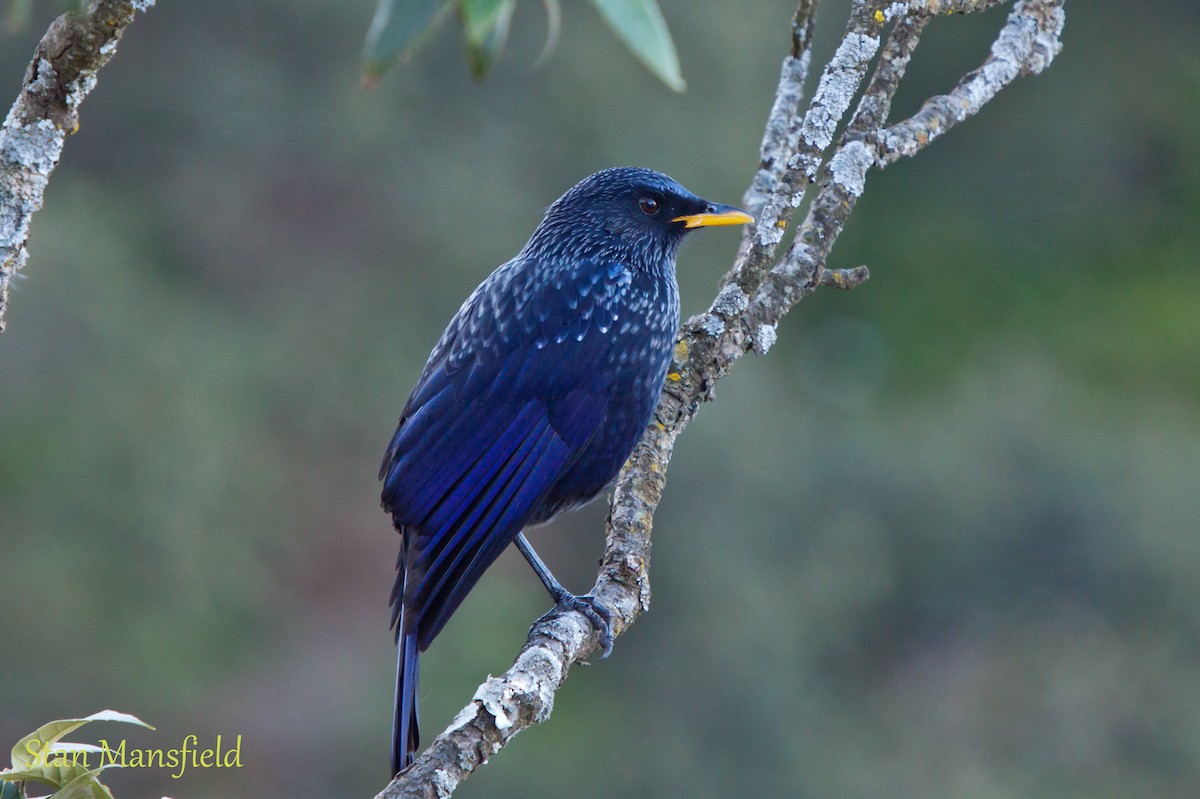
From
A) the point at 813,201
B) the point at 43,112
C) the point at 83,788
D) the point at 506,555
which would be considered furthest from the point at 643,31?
the point at 506,555

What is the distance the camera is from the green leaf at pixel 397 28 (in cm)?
122

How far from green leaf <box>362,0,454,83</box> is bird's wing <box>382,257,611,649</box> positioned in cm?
222

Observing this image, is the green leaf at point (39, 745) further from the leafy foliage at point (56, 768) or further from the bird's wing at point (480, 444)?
the bird's wing at point (480, 444)

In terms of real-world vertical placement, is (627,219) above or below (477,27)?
above

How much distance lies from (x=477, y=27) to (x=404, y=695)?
2.23m

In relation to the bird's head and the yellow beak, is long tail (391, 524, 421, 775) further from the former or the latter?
the yellow beak

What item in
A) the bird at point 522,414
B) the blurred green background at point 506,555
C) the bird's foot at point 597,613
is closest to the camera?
the bird's foot at point 597,613

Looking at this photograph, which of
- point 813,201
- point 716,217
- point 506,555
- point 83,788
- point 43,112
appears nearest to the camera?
point 83,788

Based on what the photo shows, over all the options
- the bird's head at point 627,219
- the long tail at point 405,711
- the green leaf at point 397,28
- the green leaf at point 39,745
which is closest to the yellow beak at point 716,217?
the bird's head at point 627,219

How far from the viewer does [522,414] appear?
12.0 feet

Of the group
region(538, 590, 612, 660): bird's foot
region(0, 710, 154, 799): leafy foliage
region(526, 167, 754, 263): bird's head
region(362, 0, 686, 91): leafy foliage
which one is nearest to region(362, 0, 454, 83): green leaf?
region(362, 0, 686, 91): leafy foliage

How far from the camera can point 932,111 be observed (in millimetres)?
3736

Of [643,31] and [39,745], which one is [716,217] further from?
[643,31]

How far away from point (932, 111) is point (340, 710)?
681 cm
